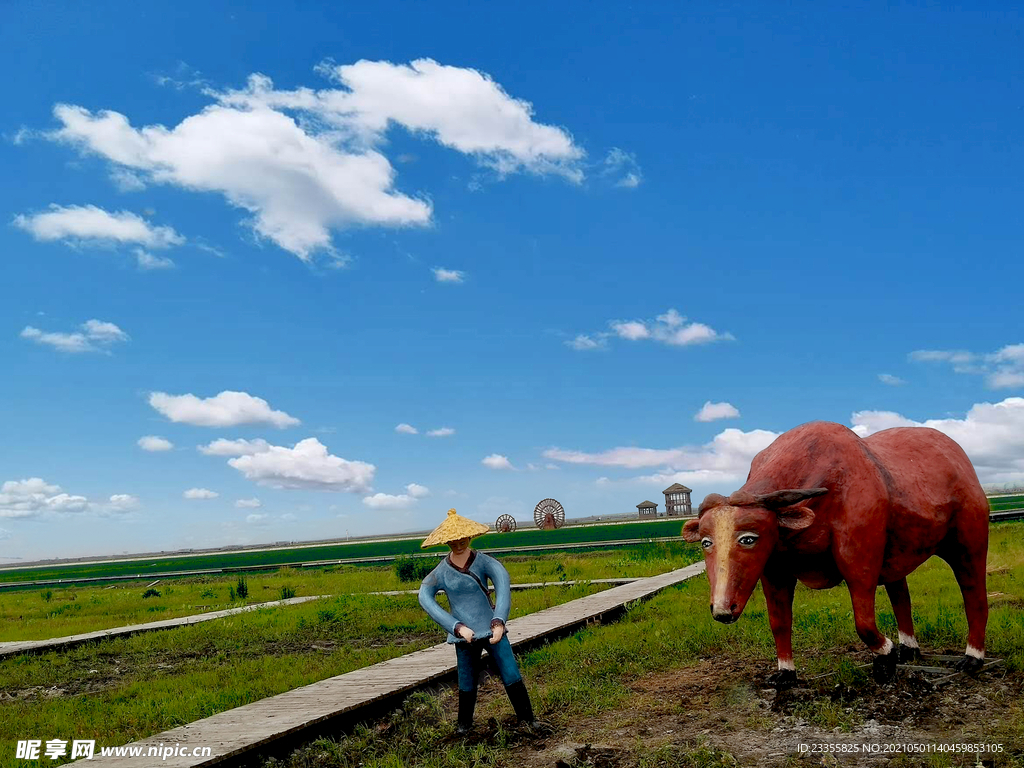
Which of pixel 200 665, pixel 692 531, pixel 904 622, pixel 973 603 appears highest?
pixel 692 531

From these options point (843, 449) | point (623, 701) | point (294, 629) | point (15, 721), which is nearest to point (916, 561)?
point (843, 449)

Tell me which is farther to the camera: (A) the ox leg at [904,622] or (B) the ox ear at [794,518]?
(A) the ox leg at [904,622]

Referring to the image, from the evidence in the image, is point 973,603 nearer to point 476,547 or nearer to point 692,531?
point 692,531

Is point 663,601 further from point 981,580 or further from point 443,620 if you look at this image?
point 443,620

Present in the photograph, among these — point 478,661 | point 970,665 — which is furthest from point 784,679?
point 478,661

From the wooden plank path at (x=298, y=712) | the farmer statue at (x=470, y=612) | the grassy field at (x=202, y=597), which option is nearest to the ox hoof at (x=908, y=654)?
the farmer statue at (x=470, y=612)

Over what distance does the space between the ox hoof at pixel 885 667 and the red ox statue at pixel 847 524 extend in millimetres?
12

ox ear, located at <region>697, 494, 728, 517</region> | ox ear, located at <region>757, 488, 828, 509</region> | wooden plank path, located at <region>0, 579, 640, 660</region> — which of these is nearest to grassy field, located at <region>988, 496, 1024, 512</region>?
wooden plank path, located at <region>0, 579, 640, 660</region>

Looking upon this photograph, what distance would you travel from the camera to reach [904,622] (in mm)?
7195

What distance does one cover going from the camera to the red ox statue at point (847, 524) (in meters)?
5.57

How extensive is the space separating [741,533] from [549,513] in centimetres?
6615

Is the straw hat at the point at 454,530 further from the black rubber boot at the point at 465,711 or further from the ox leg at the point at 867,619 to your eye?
the ox leg at the point at 867,619

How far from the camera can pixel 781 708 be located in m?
6.00

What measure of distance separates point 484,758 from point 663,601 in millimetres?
7537
